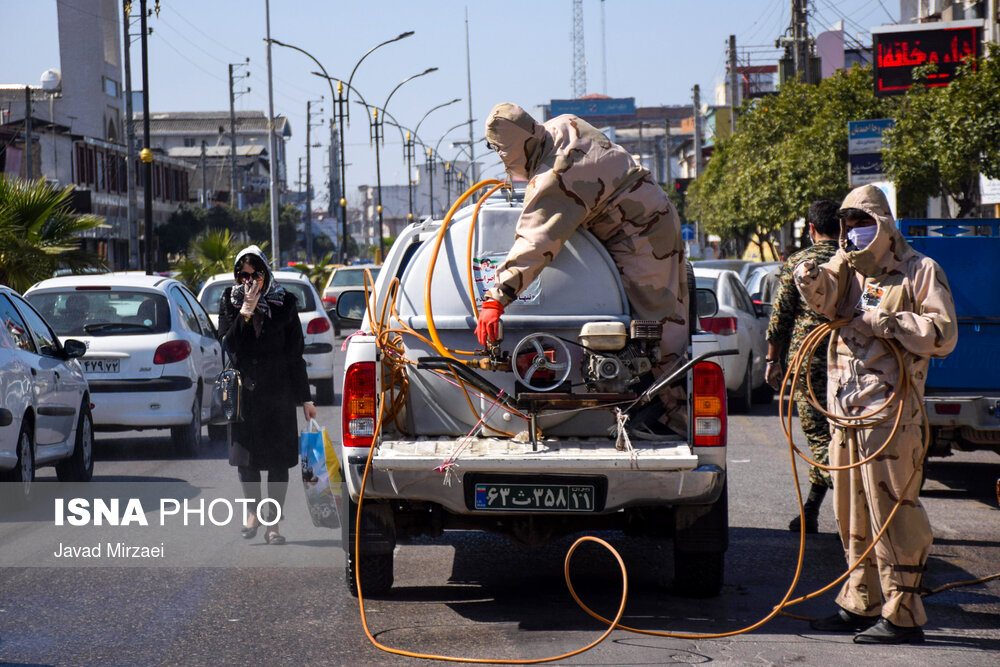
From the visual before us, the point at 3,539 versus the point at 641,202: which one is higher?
the point at 641,202

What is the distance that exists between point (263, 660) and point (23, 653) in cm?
101

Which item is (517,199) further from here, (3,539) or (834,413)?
(3,539)

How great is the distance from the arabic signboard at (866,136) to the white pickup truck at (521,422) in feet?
73.2

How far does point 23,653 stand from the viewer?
5387mm

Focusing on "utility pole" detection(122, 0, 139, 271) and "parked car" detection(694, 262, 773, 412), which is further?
"utility pole" detection(122, 0, 139, 271)

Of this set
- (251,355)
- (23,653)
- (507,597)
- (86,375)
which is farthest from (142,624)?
(86,375)

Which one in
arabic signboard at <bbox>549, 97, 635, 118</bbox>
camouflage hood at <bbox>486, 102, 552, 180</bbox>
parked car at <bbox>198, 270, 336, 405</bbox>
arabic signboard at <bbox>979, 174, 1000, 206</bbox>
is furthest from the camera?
arabic signboard at <bbox>549, 97, 635, 118</bbox>

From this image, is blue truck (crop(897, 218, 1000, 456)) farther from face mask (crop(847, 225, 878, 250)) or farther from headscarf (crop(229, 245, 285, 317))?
headscarf (crop(229, 245, 285, 317))

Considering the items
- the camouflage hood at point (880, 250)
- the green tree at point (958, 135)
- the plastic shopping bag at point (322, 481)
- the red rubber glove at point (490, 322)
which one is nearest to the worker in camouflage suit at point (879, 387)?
the camouflage hood at point (880, 250)

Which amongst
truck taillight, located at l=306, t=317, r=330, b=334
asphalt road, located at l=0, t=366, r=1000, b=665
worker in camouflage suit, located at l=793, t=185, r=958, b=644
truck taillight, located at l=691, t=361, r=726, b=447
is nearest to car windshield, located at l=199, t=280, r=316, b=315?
truck taillight, located at l=306, t=317, r=330, b=334

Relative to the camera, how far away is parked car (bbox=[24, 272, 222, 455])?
1178 cm

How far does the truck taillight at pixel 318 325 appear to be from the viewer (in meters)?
16.7

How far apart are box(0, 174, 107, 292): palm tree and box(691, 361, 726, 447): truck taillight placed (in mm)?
12357

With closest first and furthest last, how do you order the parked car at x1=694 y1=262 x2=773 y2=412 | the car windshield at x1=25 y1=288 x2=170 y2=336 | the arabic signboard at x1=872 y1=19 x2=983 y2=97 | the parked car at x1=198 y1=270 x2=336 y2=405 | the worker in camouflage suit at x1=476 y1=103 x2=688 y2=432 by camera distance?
the worker in camouflage suit at x1=476 y1=103 x2=688 y2=432 → the car windshield at x1=25 y1=288 x2=170 y2=336 → the parked car at x1=694 y1=262 x2=773 y2=412 → the parked car at x1=198 y1=270 x2=336 y2=405 → the arabic signboard at x1=872 y1=19 x2=983 y2=97
